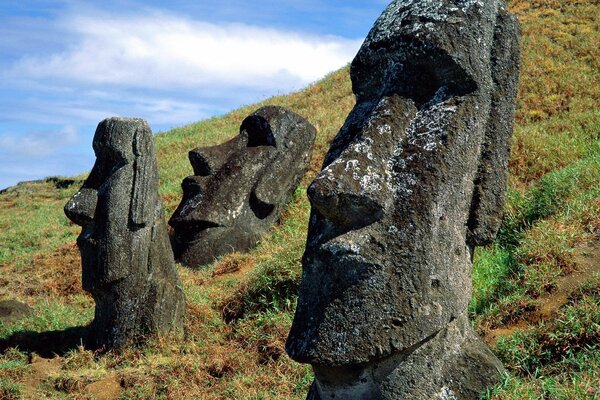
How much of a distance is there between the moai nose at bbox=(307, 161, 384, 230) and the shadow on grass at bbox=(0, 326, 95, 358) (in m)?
5.32

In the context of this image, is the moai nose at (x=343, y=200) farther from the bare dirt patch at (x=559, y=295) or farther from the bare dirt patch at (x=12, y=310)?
the bare dirt patch at (x=12, y=310)

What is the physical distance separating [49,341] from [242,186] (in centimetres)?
377

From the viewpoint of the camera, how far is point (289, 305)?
7664mm

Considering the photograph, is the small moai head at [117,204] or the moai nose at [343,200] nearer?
the moai nose at [343,200]

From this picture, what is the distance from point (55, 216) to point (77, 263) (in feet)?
15.6

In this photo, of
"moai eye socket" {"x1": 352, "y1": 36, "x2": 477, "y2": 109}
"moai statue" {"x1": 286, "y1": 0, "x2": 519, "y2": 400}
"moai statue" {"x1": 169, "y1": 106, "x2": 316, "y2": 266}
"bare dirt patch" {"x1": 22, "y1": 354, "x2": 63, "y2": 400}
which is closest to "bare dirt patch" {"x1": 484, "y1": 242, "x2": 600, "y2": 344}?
"moai statue" {"x1": 286, "y1": 0, "x2": 519, "y2": 400}

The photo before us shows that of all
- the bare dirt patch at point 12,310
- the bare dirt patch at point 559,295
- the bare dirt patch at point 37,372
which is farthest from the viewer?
the bare dirt patch at point 12,310

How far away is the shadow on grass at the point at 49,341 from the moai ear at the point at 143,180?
1.46 metres

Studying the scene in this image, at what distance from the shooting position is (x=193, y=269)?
34.9 feet

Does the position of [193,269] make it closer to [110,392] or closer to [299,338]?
[110,392]

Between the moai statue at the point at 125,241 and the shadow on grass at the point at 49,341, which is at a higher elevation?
the moai statue at the point at 125,241

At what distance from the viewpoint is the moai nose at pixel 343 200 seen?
3.26 m

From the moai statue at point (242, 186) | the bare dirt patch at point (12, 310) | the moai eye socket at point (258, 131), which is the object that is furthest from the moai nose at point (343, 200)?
the moai eye socket at point (258, 131)

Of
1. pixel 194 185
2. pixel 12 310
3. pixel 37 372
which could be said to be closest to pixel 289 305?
pixel 37 372
